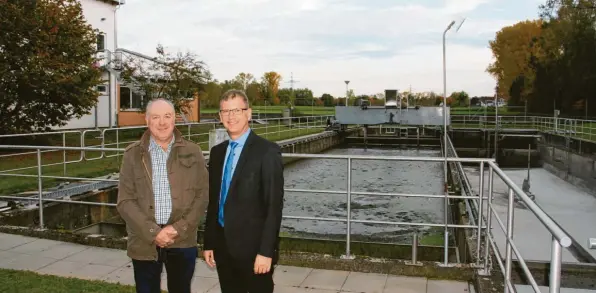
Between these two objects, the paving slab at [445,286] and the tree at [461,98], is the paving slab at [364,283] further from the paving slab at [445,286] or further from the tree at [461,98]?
the tree at [461,98]

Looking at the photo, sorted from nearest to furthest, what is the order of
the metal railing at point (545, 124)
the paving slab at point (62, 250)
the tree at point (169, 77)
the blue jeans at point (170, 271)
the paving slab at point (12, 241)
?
the blue jeans at point (170, 271), the paving slab at point (62, 250), the paving slab at point (12, 241), the tree at point (169, 77), the metal railing at point (545, 124)

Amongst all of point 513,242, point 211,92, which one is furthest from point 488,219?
point 211,92

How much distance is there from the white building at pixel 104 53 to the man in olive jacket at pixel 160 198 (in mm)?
20519

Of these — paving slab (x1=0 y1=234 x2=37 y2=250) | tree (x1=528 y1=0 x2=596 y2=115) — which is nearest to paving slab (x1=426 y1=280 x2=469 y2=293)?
paving slab (x1=0 y1=234 x2=37 y2=250)

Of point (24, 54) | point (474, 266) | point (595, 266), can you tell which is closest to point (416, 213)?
point (595, 266)

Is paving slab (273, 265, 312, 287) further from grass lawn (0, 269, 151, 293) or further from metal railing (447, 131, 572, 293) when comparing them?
metal railing (447, 131, 572, 293)

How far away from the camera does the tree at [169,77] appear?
854 inches

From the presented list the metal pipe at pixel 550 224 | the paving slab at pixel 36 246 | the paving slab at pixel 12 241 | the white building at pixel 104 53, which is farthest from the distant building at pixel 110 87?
the metal pipe at pixel 550 224

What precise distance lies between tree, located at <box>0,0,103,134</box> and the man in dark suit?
1321 centimetres

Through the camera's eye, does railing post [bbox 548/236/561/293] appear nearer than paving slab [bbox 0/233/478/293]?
Yes

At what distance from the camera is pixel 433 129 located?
141ft

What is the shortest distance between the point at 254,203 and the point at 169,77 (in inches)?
804

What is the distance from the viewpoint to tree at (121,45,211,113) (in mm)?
21688

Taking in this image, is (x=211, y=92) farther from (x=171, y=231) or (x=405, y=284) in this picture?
(x=171, y=231)
